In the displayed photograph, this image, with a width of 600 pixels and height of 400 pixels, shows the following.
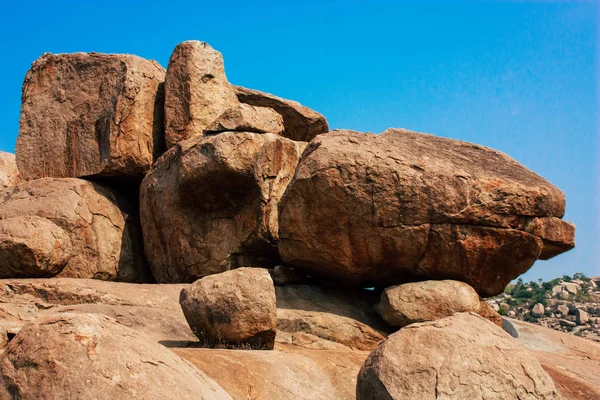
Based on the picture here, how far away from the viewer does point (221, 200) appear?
49.8ft

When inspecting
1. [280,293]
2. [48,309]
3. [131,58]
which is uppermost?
[131,58]

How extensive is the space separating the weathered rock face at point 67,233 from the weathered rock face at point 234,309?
15.0ft

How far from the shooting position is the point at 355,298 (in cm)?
1408

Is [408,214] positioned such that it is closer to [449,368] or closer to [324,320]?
[324,320]

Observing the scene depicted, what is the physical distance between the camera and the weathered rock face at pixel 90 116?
54.5 feet

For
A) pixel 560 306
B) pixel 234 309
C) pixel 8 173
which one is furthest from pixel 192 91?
pixel 560 306

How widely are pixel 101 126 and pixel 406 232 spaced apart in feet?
25.3

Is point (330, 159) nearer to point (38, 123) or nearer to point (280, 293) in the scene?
point (280, 293)

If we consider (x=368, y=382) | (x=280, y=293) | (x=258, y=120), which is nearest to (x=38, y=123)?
(x=258, y=120)

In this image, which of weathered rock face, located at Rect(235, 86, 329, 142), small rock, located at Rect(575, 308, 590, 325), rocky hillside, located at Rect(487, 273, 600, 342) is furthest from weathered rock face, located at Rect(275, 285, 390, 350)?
small rock, located at Rect(575, 308, 590, 325)

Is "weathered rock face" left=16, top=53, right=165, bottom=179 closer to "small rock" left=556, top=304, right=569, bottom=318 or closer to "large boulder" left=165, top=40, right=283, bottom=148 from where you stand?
"large boulder" left=165, top=40, right=283, bottom=148

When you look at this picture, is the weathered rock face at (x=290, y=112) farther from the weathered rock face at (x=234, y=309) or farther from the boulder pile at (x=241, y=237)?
the weathered rock face at (x=234, y=309)

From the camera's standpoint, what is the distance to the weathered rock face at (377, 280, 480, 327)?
1252cm

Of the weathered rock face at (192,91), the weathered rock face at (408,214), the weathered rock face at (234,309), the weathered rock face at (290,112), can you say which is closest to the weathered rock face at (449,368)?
the weathered rock face at (234,309)
